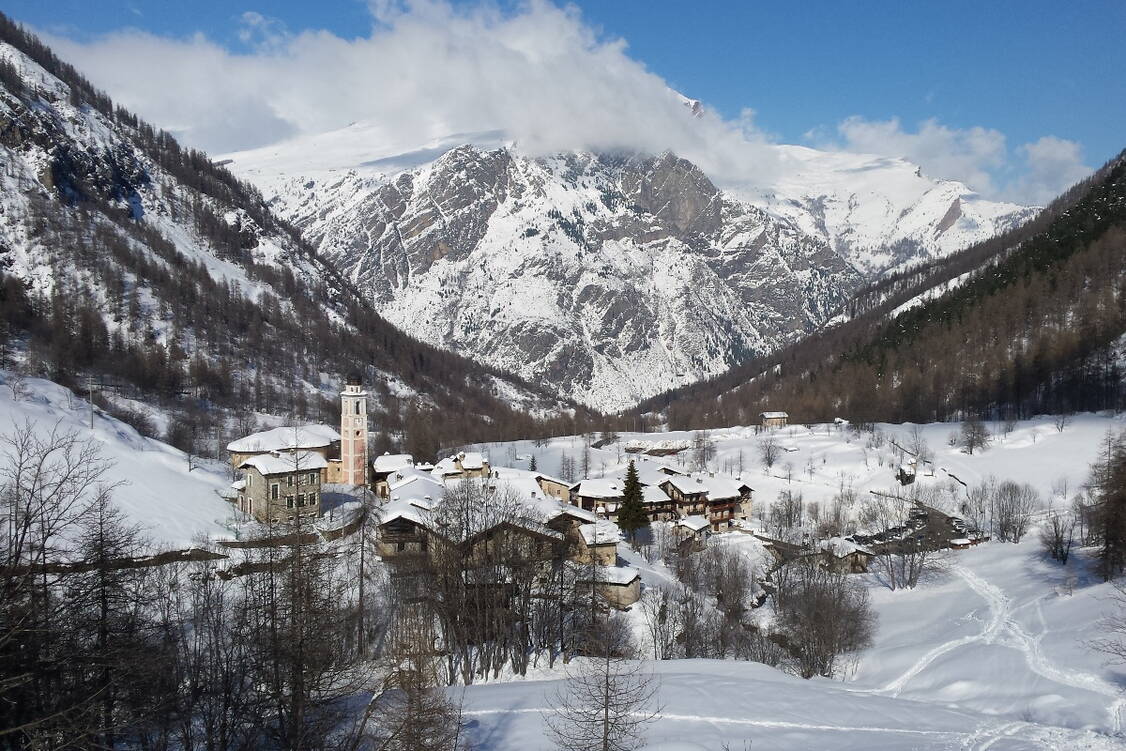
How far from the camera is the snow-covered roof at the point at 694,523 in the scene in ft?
232

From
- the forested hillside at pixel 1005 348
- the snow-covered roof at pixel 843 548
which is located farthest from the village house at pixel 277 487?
the forested hillside at pixel 1005 348

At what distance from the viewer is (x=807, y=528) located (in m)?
78.4

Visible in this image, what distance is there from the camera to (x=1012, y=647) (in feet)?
127

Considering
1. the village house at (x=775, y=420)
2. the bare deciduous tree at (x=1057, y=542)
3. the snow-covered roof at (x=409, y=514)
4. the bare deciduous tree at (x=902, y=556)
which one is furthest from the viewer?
the village house at (x=775, y=420)

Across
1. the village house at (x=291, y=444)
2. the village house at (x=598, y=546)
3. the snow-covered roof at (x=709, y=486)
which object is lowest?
the village house at (x=598, y=546)

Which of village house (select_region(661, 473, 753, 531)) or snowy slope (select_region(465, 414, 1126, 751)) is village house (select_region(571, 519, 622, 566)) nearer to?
snowy slope (select_region(465, 414, 1126, 751))

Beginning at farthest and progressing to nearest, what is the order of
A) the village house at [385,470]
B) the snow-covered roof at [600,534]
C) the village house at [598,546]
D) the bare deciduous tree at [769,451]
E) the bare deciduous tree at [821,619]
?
1. the bare deciduous tree at [769,451]
2. the village house at [385,470]
3. the snow-covered roof at [600,534]
4. the village house at [598,546]
5. the bare deciduous tree at [821,619]

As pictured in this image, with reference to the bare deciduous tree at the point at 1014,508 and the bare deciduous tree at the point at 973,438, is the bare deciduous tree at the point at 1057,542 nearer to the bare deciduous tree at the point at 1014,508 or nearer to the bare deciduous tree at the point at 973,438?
the bare deciduous tree at the point at 1014,508

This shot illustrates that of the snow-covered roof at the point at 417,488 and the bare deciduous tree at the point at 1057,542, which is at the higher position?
the snow-covered roof at the point at 417,488

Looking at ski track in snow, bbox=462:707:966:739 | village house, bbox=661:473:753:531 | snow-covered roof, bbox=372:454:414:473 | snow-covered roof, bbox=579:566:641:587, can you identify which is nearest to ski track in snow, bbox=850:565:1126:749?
ski track in snow, bbox=462:707:966:739

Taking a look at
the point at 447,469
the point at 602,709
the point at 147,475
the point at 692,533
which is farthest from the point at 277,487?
the point at 692,533

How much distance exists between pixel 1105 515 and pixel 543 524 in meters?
36.2

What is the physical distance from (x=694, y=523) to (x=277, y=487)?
4021 centimetres

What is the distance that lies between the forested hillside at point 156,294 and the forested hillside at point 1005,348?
68995mm
